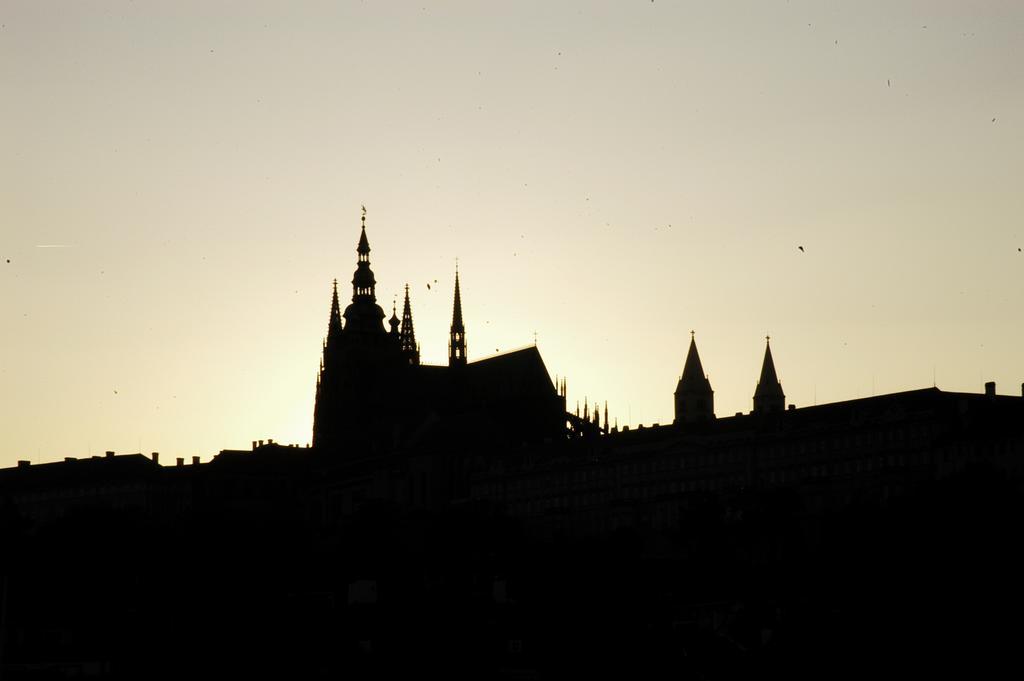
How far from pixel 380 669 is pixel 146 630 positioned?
35.0 m

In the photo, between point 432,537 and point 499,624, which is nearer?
point 499,624

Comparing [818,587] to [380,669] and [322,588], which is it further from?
[380,669]

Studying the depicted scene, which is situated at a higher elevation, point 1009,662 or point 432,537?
point 432,537

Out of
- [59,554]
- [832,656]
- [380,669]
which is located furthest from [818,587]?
[59,554]

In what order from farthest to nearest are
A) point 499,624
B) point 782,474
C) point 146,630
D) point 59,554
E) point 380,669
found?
point 782,474
point 59,554
point 146,630
point 499,624
point 380,669

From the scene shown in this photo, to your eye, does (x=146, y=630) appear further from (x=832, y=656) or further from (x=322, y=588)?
(x=832, y=656)

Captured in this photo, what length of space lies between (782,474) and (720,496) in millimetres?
4594

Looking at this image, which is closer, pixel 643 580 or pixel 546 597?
pixel 546 597

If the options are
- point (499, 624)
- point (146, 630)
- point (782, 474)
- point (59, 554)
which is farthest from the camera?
point (782, 474)

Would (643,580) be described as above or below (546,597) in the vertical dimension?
above

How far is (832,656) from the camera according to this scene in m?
113

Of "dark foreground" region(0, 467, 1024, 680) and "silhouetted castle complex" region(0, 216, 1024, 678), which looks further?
"silhouetted castle complex" region(0, 216, 1024, 678)

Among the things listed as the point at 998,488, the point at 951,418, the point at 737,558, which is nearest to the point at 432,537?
the point at 737,558

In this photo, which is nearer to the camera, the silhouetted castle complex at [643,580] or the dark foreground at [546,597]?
the dark foreground at [546,597]
